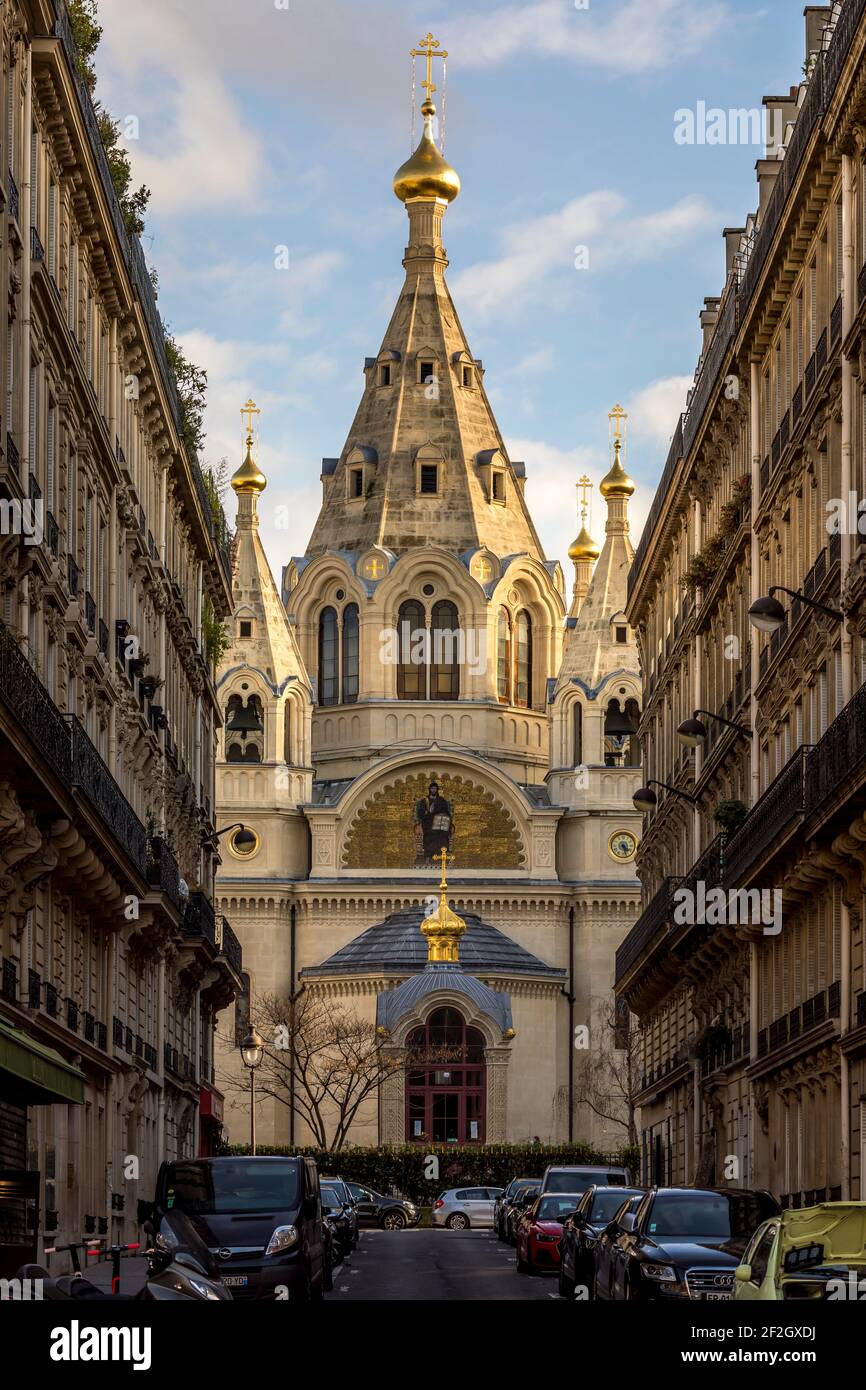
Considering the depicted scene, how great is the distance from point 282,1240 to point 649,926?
32.9 meters

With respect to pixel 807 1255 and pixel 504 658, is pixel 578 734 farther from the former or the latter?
pixel 807 1255

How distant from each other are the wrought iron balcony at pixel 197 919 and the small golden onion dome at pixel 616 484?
58607 millimetres

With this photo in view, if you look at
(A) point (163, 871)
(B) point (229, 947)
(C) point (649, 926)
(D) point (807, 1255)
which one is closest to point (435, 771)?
(B) point (229, 947)

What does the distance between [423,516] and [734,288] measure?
60.7m

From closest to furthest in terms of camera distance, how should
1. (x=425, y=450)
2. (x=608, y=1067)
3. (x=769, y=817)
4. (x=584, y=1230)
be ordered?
1. (x=584, y=1230)
2. (x=769, y=817)
3. (x=608, y=1067)
4. (x=425, y=450)

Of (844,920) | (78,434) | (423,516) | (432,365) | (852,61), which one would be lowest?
(844,920)

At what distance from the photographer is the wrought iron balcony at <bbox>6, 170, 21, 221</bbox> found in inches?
1147

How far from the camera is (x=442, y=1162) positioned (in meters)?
87.5

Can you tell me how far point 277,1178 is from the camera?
87.7 ft

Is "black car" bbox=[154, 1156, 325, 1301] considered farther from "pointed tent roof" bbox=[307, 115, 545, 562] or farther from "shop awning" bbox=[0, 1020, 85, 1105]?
"pointed tent roof" bbox=[307, 115, 545, 562]

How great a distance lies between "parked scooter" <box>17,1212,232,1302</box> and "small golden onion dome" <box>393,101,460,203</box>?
96551 millimetres

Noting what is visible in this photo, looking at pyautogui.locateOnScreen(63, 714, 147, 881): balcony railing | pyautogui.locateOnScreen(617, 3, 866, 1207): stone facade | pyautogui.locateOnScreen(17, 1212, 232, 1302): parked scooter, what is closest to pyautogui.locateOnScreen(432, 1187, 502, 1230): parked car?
pyautogui.locateOnScreen(617, 3, 866, 1207): stone facade

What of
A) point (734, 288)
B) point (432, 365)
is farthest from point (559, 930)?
point (734, 288)
